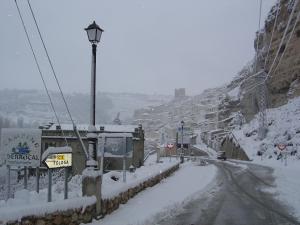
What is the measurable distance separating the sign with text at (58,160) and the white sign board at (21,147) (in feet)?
1.81

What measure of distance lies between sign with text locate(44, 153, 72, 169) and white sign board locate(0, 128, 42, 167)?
1.81 feet

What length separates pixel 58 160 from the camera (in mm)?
12211

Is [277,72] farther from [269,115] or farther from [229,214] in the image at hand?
[229,214]

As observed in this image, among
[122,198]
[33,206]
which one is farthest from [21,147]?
[122,198]

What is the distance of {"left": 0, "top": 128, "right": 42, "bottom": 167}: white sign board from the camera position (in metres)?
12.4

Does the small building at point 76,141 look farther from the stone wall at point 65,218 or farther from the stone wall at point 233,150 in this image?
the stone wall at point 65,218

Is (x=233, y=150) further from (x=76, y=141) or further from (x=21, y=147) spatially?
(x=21, y=147)

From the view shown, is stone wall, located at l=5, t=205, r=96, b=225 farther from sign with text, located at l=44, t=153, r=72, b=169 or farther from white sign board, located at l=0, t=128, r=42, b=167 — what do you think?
white sign board, located at l=0, t=128, r=42, b=167

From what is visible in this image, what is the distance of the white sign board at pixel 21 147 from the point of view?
1245 centimetres

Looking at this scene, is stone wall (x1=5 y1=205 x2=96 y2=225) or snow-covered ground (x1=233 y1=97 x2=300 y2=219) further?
snow-covered ground (x1=233 y1=97 x2=300 y2=219)

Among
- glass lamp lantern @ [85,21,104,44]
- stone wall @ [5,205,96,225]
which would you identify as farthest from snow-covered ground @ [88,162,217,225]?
glass lamp lantern @ [85,21,104,44]

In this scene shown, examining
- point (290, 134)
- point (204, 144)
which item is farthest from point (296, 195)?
point (204, 144)

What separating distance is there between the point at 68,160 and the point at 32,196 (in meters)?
1.43

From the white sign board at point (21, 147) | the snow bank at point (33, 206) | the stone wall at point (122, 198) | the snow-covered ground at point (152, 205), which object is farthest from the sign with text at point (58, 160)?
the snow-covered ground at point (152, 205)
